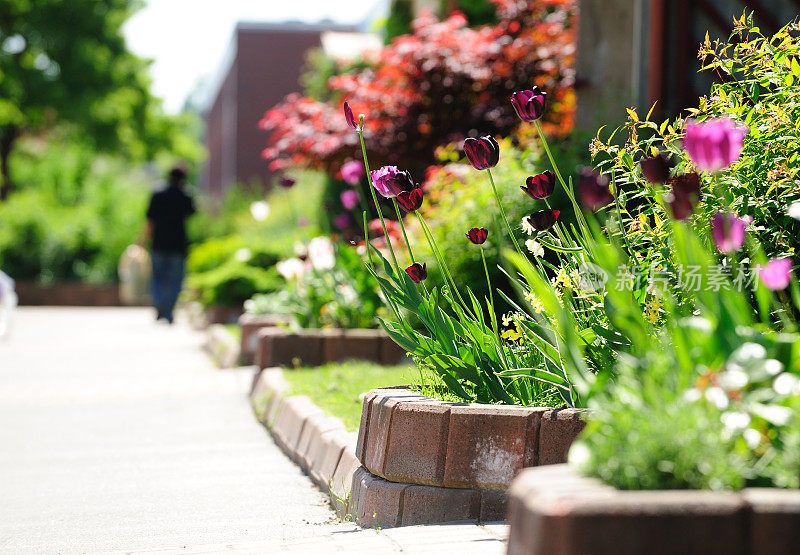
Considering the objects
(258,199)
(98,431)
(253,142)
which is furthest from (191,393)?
(253,142)

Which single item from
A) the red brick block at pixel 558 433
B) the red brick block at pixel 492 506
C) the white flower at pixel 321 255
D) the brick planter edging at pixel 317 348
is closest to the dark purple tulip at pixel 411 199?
the red brick block at pixel 558 433

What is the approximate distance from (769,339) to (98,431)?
185 inches

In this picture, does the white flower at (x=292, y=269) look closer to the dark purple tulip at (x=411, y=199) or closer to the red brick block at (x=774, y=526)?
the dark purple tulip at (x=411, y=199)

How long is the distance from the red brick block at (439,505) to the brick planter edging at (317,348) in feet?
12.5

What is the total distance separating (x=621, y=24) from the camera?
932cm

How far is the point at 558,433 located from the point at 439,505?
483 millimetres

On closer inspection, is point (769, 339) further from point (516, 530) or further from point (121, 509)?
point (121, 509)

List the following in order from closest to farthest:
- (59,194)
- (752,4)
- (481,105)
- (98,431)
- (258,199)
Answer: (98,431)
(752,4)
(481,105)
(258,199)
(59,194)

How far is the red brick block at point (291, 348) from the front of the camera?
284 inches

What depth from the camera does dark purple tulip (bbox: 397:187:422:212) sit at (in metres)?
3.57

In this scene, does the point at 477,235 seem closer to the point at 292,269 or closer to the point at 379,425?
the point at 379,425

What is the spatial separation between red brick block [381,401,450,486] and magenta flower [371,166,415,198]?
2.39 ft

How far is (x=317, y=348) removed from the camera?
23.9 ft

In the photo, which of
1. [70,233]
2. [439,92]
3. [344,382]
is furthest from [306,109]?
[70,233]
